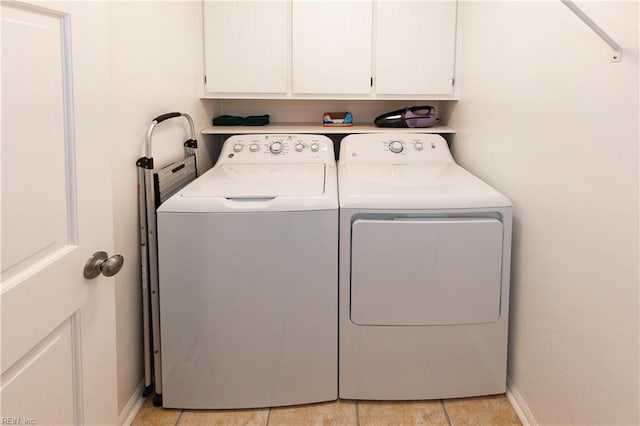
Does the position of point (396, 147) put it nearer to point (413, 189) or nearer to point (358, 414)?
point (413, 189)

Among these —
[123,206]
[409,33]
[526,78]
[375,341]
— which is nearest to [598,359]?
[375,341]

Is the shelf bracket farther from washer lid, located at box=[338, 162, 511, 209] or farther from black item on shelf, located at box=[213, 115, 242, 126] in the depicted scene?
black item on shelf, located at box=[213, 115, 242, 126]

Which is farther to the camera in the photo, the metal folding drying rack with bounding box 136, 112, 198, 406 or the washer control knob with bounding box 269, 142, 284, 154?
the washer control knob with bounding box 269, 142, 284, 154

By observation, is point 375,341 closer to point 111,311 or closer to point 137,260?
point 137,260

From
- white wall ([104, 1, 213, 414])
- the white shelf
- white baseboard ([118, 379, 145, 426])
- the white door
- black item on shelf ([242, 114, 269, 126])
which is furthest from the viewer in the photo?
black item on shelf ([242, 114, 269, 126])

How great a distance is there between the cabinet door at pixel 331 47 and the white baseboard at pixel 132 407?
1.60m

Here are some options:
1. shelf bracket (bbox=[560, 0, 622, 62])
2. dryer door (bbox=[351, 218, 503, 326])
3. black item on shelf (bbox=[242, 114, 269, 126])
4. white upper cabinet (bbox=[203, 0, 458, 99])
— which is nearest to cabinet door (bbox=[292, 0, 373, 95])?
white upper cabinet (bbox=[203, 0, 458, 99])

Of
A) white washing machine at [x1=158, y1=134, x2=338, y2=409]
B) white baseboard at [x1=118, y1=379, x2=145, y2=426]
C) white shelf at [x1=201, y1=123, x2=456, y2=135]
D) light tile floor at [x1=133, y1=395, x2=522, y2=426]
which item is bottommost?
light tile floor at [x1=133, y1=395, x2=522, y2=426]

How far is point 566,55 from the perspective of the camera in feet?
5.28

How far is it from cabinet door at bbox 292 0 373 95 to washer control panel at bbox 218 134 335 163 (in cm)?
26

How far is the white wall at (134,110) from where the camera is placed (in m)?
1.73

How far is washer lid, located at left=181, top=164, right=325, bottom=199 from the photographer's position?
6.46 feet

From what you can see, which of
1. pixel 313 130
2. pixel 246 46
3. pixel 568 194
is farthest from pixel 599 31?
pixel 246 46

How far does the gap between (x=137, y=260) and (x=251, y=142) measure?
3.10 ft
